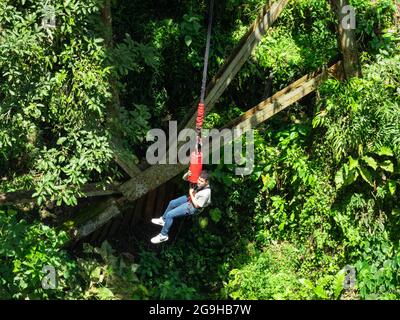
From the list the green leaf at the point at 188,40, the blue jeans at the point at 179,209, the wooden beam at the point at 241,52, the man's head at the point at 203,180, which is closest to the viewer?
the man's head at the point at 203,180

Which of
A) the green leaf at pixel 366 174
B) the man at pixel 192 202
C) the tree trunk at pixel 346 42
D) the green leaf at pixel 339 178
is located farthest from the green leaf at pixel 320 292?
the tree trunk at pixel 346 42

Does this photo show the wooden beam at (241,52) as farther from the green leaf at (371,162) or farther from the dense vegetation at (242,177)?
the green leaf at (371,162)

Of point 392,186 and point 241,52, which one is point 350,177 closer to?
point 392,186

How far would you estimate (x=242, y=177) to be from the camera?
431 inches

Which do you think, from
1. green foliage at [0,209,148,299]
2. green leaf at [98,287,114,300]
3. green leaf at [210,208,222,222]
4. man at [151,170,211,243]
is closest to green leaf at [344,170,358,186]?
green leaf at [210,208,222,222]

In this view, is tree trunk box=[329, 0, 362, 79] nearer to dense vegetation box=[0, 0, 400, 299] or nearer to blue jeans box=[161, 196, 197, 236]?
dense vegetation box=[0, 0, 400, 299]

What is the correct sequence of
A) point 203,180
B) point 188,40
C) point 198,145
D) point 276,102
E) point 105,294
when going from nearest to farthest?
point 198,145
point 203,180
point 105,294
point 276,102
point 188,40

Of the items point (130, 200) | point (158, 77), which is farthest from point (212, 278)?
point (158, 77)

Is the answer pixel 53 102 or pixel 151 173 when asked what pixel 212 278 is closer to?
pixel 151 173

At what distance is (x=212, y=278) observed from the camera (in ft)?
35.7

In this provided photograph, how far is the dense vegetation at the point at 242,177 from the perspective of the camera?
8.76m

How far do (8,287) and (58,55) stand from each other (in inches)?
123

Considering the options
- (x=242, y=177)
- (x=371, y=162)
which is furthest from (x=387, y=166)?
(x=242, y=177)

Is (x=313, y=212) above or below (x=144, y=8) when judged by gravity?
below
